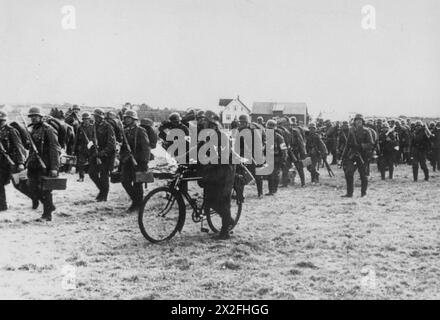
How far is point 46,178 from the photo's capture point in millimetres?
8469

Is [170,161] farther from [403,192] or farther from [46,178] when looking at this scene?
[403,192]

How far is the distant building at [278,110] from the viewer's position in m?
65.8

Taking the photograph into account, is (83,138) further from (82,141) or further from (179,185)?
(179,185)

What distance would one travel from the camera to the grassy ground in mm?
5514

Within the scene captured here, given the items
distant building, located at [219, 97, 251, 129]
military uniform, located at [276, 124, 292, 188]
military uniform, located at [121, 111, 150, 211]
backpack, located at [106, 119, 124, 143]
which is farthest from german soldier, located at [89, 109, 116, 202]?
distant building, located at [219, 97, 251, 129]

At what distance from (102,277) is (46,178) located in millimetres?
3116

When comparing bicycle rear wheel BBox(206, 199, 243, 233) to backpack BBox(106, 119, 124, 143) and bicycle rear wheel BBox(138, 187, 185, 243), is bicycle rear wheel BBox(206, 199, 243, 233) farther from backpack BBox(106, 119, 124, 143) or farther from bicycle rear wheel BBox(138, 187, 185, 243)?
backpack BBox(106, 119, 124, 143)

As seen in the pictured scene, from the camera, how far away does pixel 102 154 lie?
1038cm

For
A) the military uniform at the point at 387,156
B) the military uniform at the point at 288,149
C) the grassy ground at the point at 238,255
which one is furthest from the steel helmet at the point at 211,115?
the military uniform at the point at 387,156

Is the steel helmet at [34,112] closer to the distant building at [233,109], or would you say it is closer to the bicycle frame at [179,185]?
the bicycle frame at [179,185]

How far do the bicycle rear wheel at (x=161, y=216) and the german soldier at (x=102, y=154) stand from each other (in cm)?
318

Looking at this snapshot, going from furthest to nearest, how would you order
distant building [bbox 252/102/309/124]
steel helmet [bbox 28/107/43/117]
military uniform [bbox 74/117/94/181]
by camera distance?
distant building [bbox 252/102/309/124], military uniform [bbox 74/117/94/181], steel helmet [bbox 28/107/43/117]

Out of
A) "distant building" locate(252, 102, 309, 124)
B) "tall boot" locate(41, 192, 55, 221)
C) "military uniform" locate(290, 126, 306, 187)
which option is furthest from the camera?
"distant building" locate(252, 102, 309, 124)

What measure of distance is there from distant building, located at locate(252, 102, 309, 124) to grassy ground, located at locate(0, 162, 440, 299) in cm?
5551
